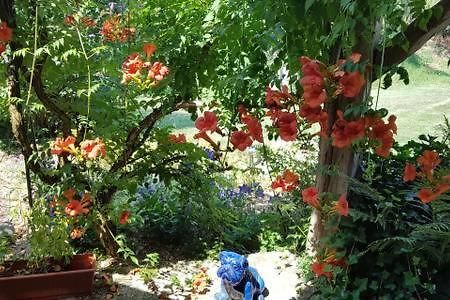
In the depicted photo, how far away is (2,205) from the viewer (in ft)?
12.6

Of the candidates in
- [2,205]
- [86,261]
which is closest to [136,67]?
[86,261]

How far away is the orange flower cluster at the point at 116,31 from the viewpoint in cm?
271

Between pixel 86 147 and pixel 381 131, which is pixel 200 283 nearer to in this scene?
pixel 86 147

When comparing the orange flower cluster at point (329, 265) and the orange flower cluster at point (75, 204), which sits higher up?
the orange flower cluster at point (75, 204)

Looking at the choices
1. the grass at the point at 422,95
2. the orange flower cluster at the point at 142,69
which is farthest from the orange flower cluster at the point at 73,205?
the grass at the point at 422,95

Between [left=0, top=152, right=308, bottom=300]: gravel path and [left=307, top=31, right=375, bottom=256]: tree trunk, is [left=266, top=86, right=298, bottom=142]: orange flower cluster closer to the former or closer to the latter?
[left=307, top=31, right=375, bottom=256]: tree trunk

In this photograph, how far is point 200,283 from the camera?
2633mm

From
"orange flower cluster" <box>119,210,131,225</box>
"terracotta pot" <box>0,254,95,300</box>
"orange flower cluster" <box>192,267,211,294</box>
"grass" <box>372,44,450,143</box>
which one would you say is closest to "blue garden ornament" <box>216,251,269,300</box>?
"orange flower cluster" <box>192,267,211,294</box>

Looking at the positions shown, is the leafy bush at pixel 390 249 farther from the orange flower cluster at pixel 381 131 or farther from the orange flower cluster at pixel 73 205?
the orange flower cluster at pixel 73 205

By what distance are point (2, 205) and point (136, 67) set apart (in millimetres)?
2142

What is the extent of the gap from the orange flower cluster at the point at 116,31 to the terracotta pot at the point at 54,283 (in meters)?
1.09

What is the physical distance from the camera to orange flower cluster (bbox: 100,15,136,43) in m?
2.71

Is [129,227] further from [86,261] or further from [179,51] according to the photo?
[179,51]

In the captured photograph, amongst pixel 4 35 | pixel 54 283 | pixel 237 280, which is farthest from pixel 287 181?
pixel 4 35
